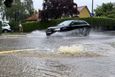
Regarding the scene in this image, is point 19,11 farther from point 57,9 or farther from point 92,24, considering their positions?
point 92,24

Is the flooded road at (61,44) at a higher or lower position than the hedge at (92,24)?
higher

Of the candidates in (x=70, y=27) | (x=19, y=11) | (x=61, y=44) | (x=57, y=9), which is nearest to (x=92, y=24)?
(x=57, y=9)

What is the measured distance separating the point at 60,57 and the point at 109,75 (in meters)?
4.61

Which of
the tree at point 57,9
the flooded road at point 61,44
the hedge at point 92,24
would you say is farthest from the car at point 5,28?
the flooded road at point 61,44

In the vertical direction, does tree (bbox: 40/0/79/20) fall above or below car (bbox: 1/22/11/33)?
above

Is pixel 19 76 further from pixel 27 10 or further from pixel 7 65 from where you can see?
pixel 27 10

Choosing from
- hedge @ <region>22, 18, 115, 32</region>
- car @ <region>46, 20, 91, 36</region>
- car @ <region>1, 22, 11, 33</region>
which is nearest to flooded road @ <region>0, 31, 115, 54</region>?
car @ <region>46, 20, 91, 36</region>

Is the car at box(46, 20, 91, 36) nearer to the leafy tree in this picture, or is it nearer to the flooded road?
the flooded road

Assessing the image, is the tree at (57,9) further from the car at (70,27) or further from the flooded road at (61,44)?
the flooded road at (61,44)

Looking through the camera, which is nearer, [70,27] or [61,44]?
[61,44]

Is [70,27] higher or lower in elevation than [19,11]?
higher

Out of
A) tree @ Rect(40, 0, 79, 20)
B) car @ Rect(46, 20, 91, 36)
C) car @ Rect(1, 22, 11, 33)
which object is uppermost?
tree @ Rect(40, 0, 79, 20)

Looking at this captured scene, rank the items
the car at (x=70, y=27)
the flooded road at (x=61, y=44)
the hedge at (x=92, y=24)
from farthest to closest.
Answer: the hedge at (x=92, y=24), the car at (x=70, y=27), the flooded road at (x=61, y=44)

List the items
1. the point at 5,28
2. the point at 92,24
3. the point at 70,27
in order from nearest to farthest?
1. the point at 70,27
2. the point at 92,24
3. the point at 5,28
